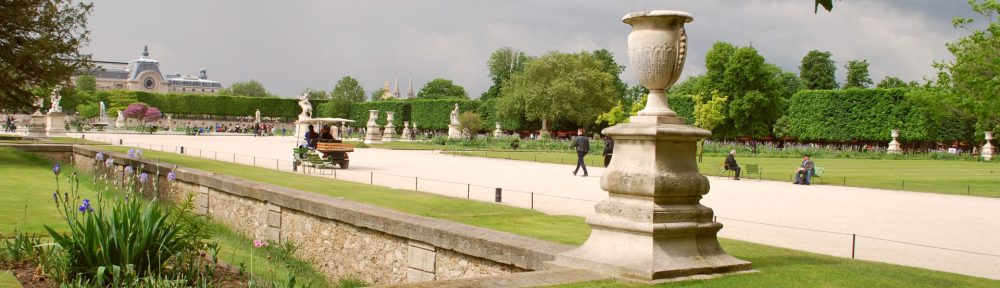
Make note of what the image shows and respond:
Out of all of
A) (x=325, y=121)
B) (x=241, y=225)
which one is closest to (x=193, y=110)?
(x=325, y=121)

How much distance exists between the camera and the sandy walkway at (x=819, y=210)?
981cm

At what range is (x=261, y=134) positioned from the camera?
72938mm

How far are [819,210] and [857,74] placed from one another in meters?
79.1

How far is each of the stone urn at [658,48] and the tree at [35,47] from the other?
20.1 metres

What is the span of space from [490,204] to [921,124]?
159 ft

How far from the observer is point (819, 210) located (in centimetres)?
1522

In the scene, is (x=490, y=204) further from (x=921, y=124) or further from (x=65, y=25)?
(x=921, y=124)

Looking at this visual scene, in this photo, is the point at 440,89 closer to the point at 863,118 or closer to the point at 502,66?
the point at 502,66

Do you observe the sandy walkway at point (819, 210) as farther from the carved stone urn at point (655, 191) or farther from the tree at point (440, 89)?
the tree at point (440, 89)

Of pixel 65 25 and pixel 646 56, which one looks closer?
pixel 646 56

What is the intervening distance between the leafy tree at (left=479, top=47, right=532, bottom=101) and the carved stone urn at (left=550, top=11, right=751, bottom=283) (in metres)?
83.4

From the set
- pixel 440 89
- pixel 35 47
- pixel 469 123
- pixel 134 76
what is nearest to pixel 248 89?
pixel 134 76

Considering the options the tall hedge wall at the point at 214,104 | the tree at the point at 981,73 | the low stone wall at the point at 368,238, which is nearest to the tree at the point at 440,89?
the tall hedge wall at the point at 214,104

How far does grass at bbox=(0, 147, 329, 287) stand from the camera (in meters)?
9.92
